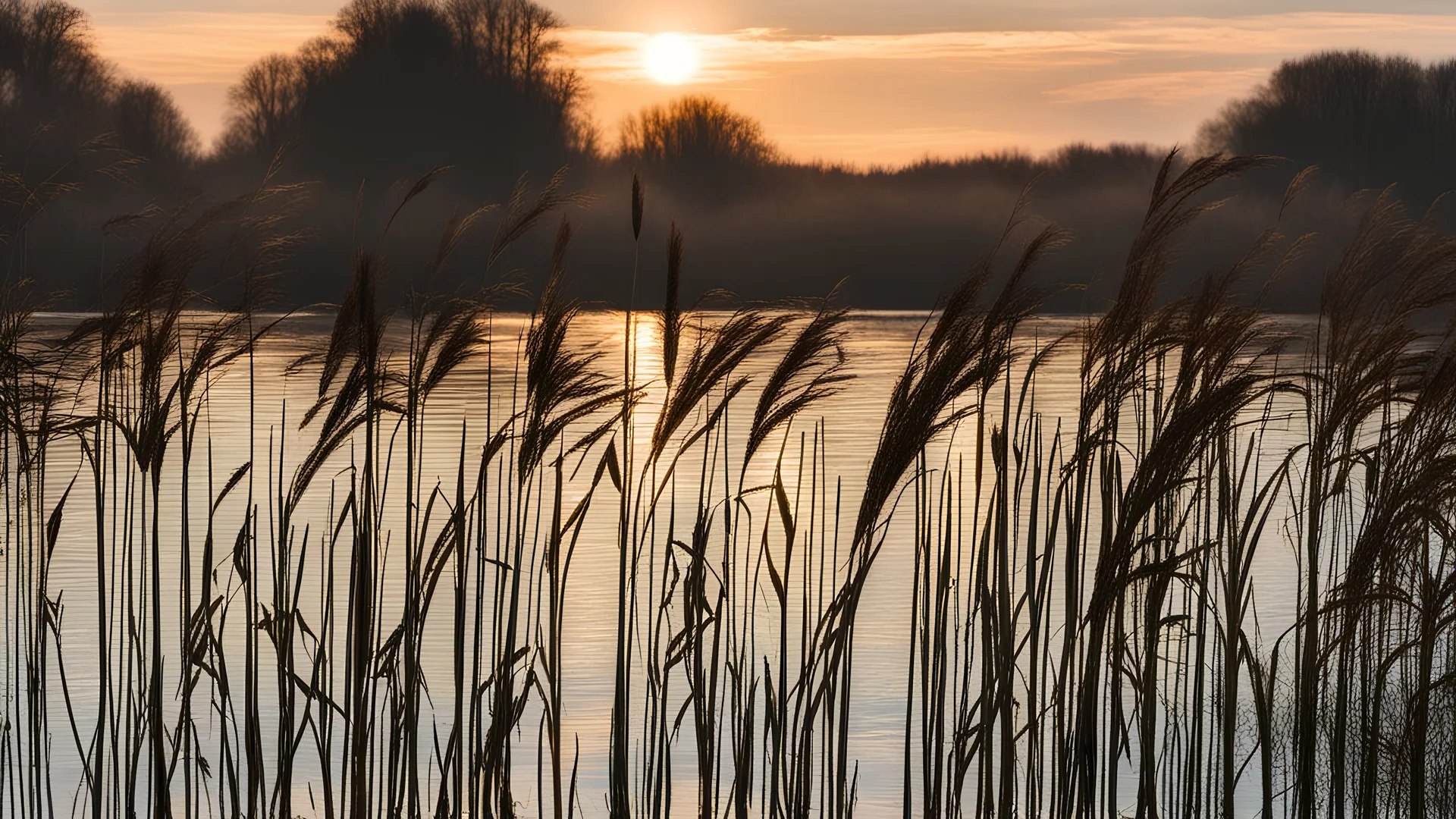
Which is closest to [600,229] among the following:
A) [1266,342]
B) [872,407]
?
[872,407]

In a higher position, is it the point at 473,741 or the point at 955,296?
the point at 955,296

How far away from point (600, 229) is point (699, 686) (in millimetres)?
50014

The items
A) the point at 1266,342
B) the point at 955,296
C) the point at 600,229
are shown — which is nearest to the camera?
the point at 955,296

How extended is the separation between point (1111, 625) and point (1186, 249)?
107 cm

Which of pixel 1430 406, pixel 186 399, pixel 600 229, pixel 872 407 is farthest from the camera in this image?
pixel 600 229

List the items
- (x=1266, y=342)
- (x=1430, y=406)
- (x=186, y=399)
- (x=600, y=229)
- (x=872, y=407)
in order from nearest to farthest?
(x=186, y=399) → (x=1430, y=406) → (x=1266, y=342) → (x=872, y=407) → (x=600, y=229)

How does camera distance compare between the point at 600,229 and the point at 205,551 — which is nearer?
the point at 205,551

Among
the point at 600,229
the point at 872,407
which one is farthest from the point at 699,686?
the point at 600,229

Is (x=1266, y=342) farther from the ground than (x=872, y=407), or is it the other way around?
(x=1266, y=342)

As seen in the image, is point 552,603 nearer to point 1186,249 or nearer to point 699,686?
point 699,686

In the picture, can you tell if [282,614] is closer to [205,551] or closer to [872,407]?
[205,551]

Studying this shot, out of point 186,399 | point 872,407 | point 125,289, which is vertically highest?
point 125,289

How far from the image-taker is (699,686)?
3.17m

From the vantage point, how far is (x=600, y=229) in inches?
2057
